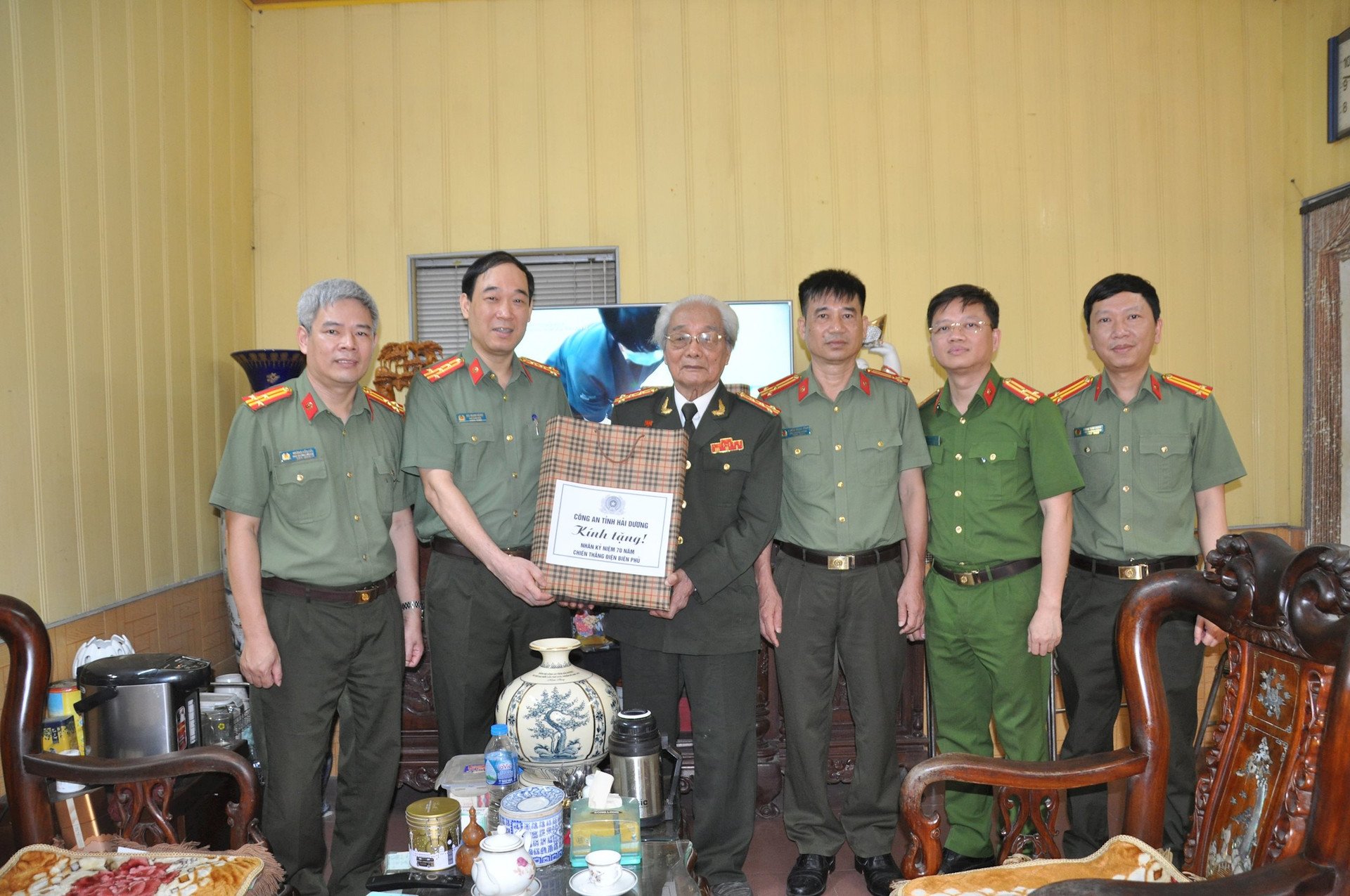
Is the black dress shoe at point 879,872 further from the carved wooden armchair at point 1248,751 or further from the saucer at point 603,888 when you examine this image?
the saucer at point 603,888

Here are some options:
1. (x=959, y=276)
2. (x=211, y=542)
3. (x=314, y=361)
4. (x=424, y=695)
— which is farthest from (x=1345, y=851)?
(x=211, y=542)

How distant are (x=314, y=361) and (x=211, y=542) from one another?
1.60 meters

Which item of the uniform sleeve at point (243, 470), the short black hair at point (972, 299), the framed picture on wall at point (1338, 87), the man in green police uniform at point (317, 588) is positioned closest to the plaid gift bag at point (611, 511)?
the man in green police uniform at point (317, 588)

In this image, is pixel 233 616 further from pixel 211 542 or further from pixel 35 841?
pixel 35 841

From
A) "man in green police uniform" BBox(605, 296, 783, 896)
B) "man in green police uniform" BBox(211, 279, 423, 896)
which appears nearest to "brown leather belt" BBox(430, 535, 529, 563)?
"man in green police uniform" BBox(211, 279, 423, 896)

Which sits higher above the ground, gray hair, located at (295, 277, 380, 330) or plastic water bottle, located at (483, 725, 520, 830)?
gray hair, located at (295, 277, 380, 330)

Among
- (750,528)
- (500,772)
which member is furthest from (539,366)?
(500,772)

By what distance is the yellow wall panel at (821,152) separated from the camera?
4090 millimetres

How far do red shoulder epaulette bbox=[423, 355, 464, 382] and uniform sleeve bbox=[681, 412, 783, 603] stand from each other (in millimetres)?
920

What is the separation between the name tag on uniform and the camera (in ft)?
7.76

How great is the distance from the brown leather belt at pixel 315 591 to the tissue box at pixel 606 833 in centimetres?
95

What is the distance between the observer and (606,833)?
176cm

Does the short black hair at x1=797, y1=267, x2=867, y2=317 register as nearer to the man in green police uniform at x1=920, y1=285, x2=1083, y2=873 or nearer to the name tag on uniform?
the man in green police uniform at x1=920, y1=285, x2=1083, y2=873

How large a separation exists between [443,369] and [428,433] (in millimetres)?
218
